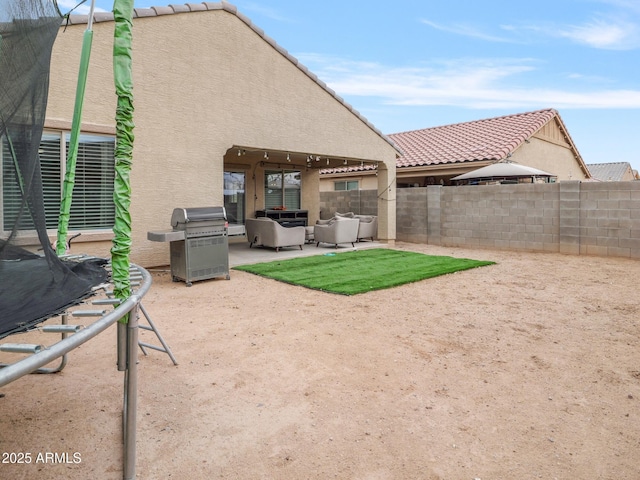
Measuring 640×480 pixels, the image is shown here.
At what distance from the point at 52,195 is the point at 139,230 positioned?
56.9 inches

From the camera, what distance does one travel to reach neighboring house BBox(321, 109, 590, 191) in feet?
46.9

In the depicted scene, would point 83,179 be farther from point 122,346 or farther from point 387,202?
point 387,202

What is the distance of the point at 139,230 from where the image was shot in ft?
23.8

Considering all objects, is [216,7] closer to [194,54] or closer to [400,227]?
[194,54]

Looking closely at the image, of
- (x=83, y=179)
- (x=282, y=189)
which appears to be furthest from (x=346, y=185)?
(x=83, y=179)

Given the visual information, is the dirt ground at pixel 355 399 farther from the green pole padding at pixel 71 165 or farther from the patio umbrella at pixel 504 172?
the patio umbrella at pixel 504 172

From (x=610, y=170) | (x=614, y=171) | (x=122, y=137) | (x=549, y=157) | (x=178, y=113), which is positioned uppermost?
(x=610, y=170)

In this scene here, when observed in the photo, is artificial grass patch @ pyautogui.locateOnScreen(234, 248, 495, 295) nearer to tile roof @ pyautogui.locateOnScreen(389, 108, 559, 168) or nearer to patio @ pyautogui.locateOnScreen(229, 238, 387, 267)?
patio @ pyautogui.locateOnScreen(229, 238, 387, 267)

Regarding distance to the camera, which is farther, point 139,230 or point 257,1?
point 257,1

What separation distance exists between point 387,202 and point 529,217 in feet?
12.5

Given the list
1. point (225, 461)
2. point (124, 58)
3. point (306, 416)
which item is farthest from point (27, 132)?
point (306, 416)

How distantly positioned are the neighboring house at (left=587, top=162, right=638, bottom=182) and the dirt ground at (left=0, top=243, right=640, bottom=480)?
3174 centimetres

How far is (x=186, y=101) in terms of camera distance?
767 centimetres

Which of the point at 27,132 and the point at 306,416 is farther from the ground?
the point at 27,132
